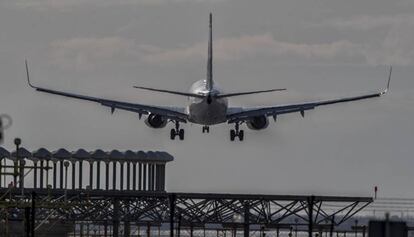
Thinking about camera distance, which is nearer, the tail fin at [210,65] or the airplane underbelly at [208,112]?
the airplane underbelly at [208,112]

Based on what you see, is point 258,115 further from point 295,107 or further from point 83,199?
point 83,199

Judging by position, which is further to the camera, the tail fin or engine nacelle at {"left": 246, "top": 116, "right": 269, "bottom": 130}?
engine nacelle at {"left": 246, "top": 116, "right": 269, "bottom": 130}

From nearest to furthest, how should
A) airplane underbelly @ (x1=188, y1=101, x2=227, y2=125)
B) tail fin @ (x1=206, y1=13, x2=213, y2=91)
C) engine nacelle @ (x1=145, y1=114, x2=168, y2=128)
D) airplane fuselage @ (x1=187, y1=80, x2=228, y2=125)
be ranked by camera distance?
1. airplane fuselage @ (x1=187, y1=80, x2=228, y2=125)
2. airplane underbelly @ (x1=188, y1=101, x2=227, y2=125)
3. tail fin @ (x1=206, y1=13, x2=213, y2=91)
4. engine nacelle @ (x1=145, y1=114, x2=168, y2=128)

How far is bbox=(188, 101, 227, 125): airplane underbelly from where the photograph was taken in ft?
498

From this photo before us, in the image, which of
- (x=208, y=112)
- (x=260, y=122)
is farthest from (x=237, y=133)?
(x=208, y=112)

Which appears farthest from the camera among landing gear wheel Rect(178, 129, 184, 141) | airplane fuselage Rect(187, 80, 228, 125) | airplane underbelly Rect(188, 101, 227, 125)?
landing gear wheel Rect(178, 129, 184, 141)

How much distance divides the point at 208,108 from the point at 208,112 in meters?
0.58

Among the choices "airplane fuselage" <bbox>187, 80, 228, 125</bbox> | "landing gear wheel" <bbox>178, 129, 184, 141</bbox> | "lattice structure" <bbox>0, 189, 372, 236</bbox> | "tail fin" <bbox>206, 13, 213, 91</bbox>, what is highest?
"tail fin" <bbox>206, 13, 213, 91</bbox>

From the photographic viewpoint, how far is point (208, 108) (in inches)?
5969

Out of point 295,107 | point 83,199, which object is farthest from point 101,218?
point 295,107

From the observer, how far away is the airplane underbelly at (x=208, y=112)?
5979 inches

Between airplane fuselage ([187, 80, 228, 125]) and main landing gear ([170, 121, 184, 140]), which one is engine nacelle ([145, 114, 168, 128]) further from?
airplane fuselage ([187, 80, 228, 125])

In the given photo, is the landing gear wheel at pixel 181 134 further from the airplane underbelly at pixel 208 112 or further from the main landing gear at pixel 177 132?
the airplane underbelly at pixel 208 112

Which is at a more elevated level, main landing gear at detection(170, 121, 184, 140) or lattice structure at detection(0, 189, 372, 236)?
main landing gear at detection(170, 121, 184, 140)
